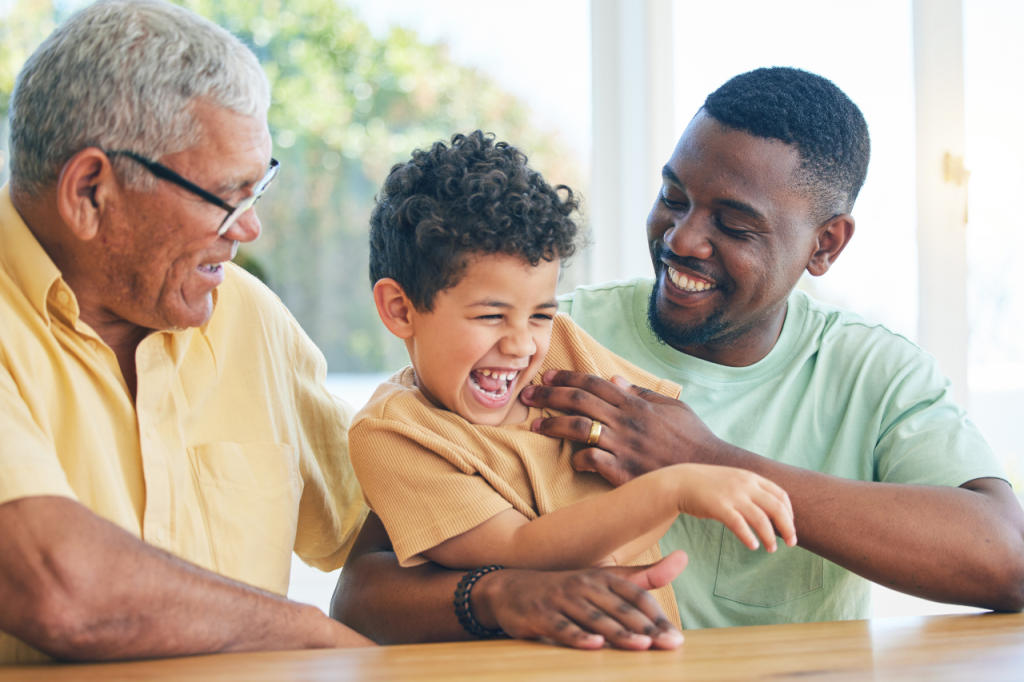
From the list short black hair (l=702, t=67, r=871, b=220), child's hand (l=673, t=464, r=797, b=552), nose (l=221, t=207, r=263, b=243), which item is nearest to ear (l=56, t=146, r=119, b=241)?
nose (l=221, t=207, r=263, b=243)

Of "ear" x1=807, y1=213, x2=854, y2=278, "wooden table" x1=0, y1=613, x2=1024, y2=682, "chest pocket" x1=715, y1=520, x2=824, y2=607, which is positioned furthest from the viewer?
"ear" x1=807, y1=213, x2=854, y2=278

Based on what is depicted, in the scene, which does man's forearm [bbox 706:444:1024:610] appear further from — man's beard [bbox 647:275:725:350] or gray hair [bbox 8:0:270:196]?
gray hair [bbox 8:0:270:196]

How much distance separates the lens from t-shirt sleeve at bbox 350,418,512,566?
134cm

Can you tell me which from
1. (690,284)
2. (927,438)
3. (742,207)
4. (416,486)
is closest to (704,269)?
(690,284)

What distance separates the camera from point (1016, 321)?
3.08 metres

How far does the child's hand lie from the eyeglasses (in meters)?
0.84

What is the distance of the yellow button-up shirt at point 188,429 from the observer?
4.06 feet

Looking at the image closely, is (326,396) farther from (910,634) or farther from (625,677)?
(910,634)

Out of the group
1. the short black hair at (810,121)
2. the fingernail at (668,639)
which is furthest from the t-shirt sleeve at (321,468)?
the short black hair at (810,121)

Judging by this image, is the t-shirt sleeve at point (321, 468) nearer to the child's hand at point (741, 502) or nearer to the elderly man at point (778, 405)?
the elderly man at point (778, 405)

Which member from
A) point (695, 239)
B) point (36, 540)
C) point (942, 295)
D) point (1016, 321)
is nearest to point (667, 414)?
point (695, 239)

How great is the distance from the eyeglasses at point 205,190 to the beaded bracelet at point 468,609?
0.70 m

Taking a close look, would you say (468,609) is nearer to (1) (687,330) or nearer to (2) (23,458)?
(2) (23,458)

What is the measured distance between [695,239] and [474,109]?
6.04 feet
